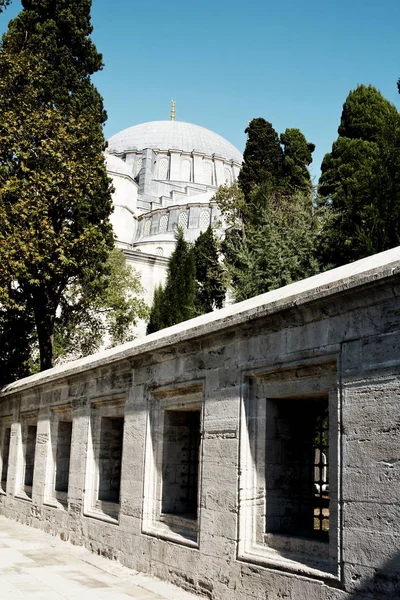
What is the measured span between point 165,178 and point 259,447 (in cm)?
6757

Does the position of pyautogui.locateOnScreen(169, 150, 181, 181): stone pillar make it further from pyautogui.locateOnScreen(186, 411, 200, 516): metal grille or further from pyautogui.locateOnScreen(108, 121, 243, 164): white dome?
pyautogui.locateOnScreen(186, 411, 200, 516): metal grille

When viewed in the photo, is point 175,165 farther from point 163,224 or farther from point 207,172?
point 163,224

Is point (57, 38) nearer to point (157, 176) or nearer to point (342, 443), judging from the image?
point (342, 443)

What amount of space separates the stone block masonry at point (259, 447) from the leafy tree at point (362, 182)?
9961 mm

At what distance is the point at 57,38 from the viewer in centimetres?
1953

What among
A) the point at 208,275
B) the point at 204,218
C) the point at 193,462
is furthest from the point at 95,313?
the point at 204,218

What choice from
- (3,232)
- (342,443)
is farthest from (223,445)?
(3,232)

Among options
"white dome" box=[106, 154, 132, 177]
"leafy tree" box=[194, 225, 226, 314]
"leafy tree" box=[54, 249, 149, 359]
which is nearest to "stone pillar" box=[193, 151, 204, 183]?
"white dome" box=[106, 154, 132, 177]

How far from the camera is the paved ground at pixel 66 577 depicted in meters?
6.47

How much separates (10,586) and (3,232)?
876cm

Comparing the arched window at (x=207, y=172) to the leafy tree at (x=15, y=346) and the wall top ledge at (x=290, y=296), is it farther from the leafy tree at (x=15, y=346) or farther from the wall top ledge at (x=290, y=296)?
the wall top ledge at (x=290, y=296)

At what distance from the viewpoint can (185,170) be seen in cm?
7306

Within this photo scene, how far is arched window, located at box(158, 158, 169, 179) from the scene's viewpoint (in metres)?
72.1

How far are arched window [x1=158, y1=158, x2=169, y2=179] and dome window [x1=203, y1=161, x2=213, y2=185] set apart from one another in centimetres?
419
